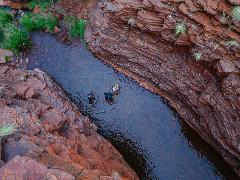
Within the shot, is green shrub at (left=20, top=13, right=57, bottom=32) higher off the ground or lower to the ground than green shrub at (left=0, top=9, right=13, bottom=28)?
higher

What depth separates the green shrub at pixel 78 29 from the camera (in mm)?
13320

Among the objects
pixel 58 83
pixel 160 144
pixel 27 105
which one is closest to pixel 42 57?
pixel 58 83

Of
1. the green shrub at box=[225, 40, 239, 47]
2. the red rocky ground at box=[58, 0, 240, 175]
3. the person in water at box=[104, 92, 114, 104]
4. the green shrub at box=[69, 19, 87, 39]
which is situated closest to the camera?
the green shrub at box=[225, 40, 239, 47]

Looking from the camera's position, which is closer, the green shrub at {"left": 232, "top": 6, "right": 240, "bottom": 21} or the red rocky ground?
the green shrub at {"left": 232, "top": 6, "right": 240, "bottom": 21}

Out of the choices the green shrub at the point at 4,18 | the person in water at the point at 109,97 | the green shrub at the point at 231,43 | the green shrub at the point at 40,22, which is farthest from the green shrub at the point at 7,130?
the green shrub at the point at 4,18

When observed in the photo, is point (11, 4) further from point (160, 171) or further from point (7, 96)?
point (160, 171)

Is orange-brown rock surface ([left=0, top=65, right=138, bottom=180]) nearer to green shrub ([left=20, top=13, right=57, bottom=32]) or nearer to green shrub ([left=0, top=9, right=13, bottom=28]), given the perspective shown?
green shrub ([left=20, top=13, right=57, bottom=32])

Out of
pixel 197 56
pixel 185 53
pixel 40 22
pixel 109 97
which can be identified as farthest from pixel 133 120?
pixel 40 22

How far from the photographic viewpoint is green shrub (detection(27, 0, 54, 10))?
14.3 m

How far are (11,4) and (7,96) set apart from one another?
628 cm

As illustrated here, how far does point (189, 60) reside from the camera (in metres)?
10.9

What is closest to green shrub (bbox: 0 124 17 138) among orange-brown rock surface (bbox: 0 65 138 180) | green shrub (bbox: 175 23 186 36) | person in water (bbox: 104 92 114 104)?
orange-brown rock surface (bbox: 0 65 138 180)

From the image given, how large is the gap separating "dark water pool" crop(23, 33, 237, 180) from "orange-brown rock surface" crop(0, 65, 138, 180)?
734 mm

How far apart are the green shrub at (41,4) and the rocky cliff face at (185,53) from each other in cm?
211
